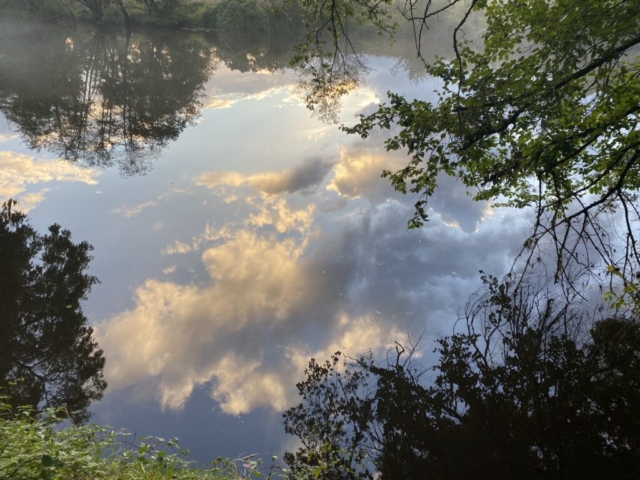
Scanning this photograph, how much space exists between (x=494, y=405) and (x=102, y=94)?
2405cm

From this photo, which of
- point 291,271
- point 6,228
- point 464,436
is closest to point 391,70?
point 291,271

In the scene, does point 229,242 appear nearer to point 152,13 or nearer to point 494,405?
point 494,405

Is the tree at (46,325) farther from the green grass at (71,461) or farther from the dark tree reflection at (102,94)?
the dark tree reflection at (102,94)

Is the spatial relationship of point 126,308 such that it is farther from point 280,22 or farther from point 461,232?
point 280,22

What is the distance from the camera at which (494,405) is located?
5.96 metres

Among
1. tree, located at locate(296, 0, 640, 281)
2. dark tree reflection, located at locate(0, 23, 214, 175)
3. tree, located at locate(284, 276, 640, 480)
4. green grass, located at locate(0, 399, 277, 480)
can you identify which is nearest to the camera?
green grass, located at locate(0, 399, 277, 480)

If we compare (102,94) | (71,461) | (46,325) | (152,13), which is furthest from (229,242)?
(152,13)

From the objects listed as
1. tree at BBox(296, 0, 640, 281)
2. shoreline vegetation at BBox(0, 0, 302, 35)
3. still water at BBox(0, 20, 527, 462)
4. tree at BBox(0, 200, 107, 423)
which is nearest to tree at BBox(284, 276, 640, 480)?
still water at BBox(0, 20, 527, 462)

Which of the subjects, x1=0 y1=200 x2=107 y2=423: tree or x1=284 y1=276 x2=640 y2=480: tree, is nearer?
x1=284 y1=276 x2=640 y2=480: tree

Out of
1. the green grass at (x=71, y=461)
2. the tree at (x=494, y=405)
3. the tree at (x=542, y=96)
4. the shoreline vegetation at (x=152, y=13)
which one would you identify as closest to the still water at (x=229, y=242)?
the tree at (x=494, y=405)

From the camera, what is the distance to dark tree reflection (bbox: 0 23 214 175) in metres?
15.9

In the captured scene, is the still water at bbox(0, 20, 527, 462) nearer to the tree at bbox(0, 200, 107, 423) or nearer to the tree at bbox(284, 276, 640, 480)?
the tree at bbox(0, 200, 107, 423)

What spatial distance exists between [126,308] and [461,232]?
863 centimetres

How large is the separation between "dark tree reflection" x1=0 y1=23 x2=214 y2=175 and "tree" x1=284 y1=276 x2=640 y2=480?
1181cm
